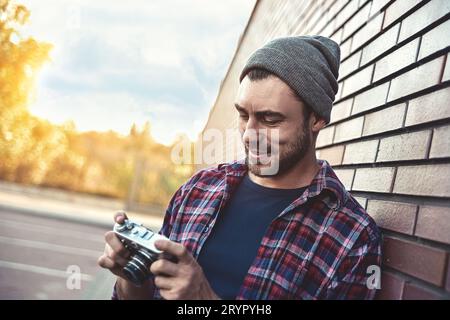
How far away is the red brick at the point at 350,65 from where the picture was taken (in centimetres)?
198

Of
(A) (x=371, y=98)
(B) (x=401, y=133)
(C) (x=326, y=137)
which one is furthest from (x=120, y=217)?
(C) (x=326, y=137)

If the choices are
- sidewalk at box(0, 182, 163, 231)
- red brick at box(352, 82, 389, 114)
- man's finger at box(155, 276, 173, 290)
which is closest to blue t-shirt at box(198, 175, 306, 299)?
man's finger at box(155, 276, 173, 290)

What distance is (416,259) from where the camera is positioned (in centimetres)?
121

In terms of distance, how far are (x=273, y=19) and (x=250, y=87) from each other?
3.26 m

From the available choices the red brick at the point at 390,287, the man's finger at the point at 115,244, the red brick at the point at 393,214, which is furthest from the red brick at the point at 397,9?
the man's finger at the point at 115,244

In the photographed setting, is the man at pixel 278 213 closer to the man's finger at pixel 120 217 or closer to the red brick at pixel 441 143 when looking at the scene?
the man's finger at pixel 120 217

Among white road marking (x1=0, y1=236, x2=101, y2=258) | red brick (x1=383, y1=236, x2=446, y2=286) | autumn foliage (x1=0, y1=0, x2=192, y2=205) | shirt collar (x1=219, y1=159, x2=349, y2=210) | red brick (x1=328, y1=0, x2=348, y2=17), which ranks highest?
autumn foliage (x1=0, y1=0, x2=192, y2=205)

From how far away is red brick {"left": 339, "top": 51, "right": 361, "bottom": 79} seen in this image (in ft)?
6.48

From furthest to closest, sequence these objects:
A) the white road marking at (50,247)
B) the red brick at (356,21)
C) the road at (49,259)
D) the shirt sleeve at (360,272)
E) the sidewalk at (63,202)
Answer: the sidewalk at (63,202), the white road marking at (50,247), the road at (49,259), the red brick at (356,21), the shirt sleeve at (360,272)

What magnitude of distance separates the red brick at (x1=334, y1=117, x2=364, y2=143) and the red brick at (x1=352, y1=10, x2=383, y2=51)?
14.5 inches

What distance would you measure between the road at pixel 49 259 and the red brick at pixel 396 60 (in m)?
3.24

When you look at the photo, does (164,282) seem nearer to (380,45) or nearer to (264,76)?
(264,76)

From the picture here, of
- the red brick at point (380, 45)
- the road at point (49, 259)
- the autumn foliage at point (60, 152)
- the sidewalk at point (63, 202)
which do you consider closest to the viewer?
the red brick at point (380, 45)

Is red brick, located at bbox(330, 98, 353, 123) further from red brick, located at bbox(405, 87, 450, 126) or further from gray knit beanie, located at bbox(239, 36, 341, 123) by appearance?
red brick, located at bbox(405, 87, 450, 126)
